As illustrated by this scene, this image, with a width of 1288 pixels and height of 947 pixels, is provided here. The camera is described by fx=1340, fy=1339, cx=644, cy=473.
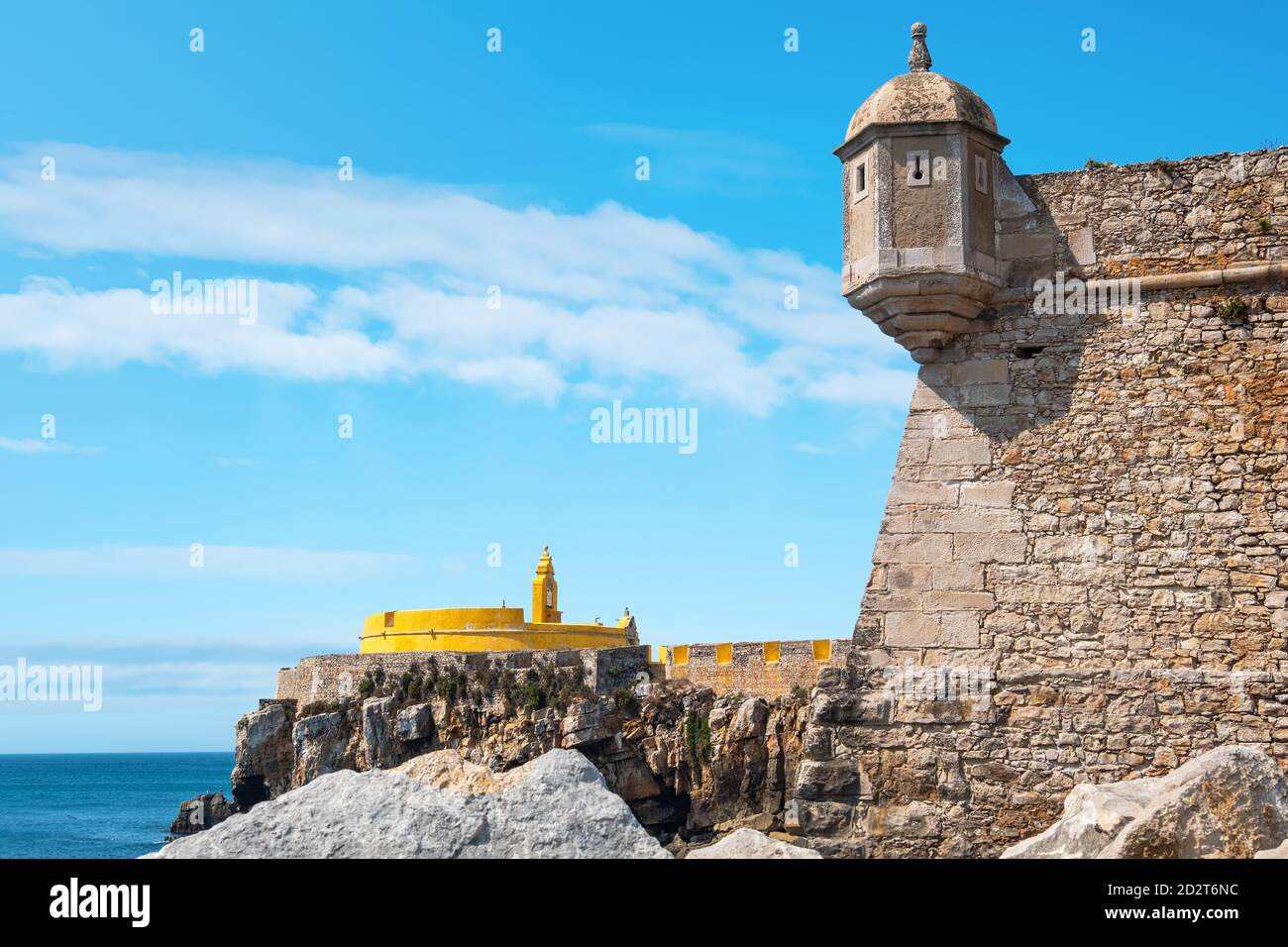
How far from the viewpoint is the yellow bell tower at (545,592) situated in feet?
143

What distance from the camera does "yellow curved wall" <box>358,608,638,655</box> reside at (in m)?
40.0

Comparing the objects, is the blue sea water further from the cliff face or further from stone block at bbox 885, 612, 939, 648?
stone block at bbox 885, 612, 939, 648

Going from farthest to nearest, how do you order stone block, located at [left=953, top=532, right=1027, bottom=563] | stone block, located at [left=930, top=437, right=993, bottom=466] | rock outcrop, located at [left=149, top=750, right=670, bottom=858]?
stone block, located at [left=930, top=437, right=993, bottom=466] → stone block, located at [left=953, top=532, right=1027, bottom=563] → rock outcrop, located at [left=149, top=750, right=670, bottom=858]

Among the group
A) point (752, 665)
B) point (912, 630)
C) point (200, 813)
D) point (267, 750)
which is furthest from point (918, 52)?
point (200, 813)

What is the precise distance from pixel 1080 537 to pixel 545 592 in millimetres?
34882

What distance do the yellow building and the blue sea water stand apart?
11.6 meters

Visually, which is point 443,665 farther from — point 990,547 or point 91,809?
point 91,809

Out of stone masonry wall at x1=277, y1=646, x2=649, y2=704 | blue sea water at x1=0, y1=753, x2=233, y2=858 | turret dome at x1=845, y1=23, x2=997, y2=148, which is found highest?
turret dome at x1=845, y1=23, x2=997, y2=148

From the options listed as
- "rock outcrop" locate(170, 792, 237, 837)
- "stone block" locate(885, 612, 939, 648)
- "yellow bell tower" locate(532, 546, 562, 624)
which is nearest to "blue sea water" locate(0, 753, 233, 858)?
"rock outcrop" locate(170, 792, 237, 837)

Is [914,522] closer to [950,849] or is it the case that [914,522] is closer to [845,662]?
[845,662]

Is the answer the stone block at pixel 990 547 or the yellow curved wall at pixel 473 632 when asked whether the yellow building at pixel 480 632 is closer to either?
the yellow curved wall at pixel 473 632

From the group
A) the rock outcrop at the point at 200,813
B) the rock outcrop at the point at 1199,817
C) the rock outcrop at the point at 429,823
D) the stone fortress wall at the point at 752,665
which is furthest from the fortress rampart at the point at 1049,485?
the rock outcrop at the point at 200,813

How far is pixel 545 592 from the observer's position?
43656 millimetres

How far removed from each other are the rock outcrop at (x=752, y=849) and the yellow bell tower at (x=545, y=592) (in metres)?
36.2
